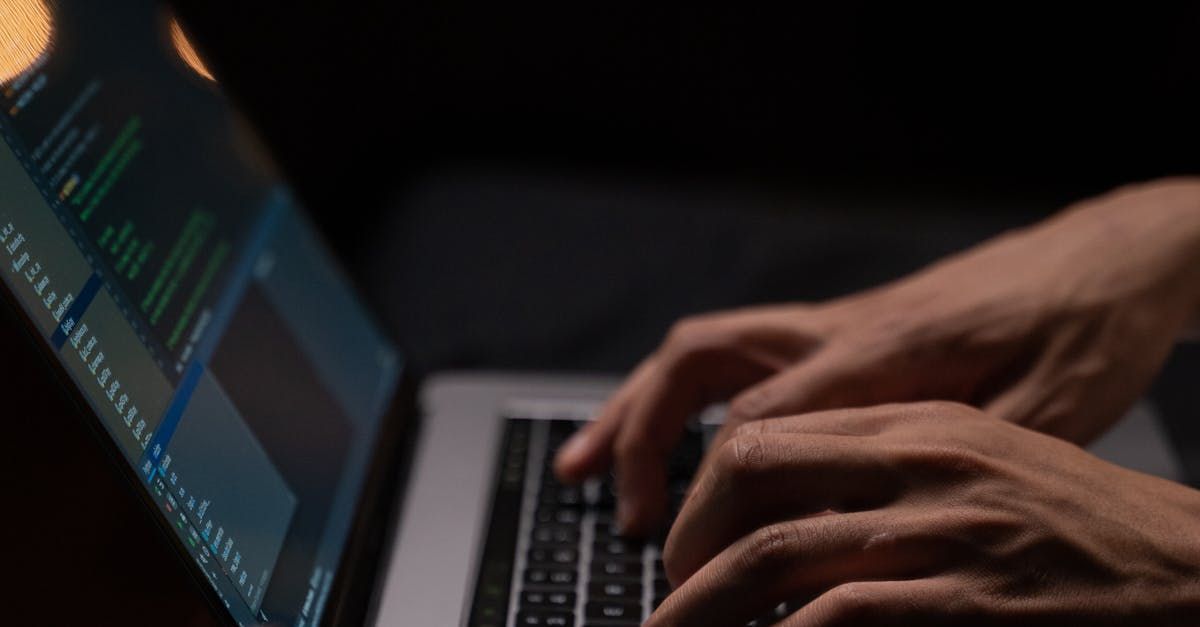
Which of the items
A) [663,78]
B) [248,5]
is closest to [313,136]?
[248,5]

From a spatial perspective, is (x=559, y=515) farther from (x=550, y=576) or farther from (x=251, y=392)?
(x=251, y=392)

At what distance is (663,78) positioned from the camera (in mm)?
1767

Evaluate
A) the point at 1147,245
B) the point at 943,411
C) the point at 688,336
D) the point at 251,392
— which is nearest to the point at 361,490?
the point at 251,392

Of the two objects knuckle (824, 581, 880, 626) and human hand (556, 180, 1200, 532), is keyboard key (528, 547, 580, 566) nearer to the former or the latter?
human hand (556, 180, 1200, 532)

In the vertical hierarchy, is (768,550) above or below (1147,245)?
below

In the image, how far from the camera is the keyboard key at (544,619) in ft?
2.09

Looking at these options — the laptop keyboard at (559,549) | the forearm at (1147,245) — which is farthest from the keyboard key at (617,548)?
the forearm at (1147,245)

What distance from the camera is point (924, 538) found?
0.51 metres

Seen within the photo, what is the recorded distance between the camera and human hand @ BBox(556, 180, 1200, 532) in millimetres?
678

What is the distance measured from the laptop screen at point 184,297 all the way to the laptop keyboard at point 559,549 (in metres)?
0.09

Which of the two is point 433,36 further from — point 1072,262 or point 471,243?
point 1072,262

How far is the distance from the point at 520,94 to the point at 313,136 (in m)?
0.29

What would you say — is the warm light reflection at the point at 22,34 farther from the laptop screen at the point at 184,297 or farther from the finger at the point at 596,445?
the finger at the point at 596,445

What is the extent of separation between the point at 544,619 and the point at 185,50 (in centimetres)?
38
